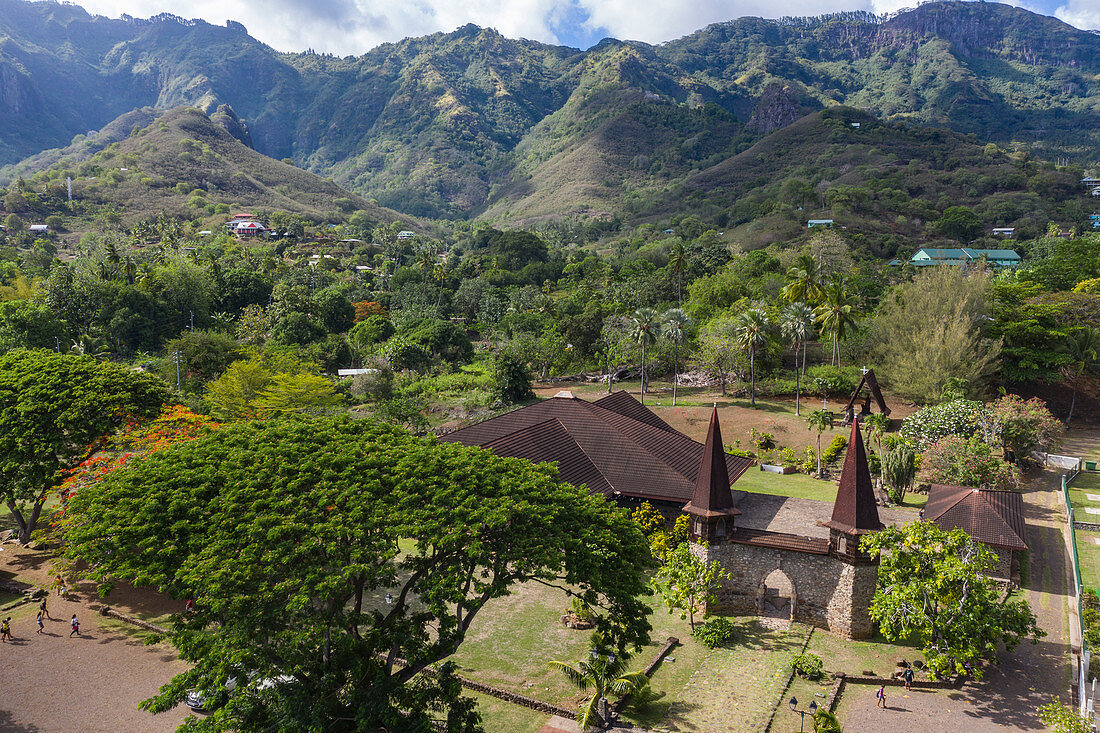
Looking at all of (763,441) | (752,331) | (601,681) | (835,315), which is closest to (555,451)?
(601,681)

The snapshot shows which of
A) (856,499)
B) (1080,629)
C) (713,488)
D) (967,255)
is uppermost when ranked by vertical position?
(967,255)

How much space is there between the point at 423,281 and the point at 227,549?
7712 centimetres

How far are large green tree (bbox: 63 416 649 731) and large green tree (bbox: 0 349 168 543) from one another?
9.64 meters

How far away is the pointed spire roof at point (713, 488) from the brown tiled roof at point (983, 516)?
9.41 metres

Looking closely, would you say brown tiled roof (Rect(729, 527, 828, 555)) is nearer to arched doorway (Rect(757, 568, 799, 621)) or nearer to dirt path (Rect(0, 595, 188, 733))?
arched doorway (Rect(757, 568, 799, 621))

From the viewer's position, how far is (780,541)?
2184cm

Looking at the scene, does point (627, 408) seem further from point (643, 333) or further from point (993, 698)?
point (993, 698)

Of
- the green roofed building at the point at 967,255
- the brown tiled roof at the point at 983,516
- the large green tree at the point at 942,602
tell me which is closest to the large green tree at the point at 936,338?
the brown tiled roof at the point at 983,516

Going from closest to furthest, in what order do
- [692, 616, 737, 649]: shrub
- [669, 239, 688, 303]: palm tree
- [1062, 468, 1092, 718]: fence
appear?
[1062, 468, 1092, 718]: fence, [692, 616, 737, 649]: shrub, [669, 239, 688, 303]: palm tree

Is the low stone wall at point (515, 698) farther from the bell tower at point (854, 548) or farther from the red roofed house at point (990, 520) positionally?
the red roofed house at point (990, 520)

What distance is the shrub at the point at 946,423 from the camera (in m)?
35.6

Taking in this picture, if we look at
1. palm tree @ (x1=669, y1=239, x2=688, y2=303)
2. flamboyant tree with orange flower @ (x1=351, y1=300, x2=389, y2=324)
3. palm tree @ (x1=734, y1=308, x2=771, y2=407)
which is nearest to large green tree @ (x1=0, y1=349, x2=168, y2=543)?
palm tree @ (x1=734, y1=308, x2=771, y2=407)

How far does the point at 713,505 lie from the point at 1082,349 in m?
47.0

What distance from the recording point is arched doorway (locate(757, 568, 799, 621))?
2214 cm
